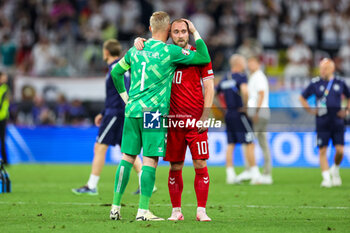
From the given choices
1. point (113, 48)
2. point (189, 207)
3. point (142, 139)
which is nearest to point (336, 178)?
point (189, 207)

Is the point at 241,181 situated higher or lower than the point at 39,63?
lower

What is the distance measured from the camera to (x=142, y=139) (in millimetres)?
7590

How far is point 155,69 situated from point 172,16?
Answer: 56.4 ft

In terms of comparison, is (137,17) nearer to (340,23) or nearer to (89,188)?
(340,23)

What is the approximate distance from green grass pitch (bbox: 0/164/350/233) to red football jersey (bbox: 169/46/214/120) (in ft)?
4.27

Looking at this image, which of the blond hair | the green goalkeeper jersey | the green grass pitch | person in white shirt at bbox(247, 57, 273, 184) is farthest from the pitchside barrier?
the blond hair

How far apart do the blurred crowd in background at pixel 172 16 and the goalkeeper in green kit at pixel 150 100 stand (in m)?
13.4

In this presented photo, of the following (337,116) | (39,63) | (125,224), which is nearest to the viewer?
(125,224)

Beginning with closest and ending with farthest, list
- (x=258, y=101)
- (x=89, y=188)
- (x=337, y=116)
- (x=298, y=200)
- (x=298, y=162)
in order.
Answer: (x=298, y=200) < (x=89, y=188) < (x=337, y=116) < (x=258, y=101) < (x=298, y=162)

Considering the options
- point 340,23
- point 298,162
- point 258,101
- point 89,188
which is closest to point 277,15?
point 340,23

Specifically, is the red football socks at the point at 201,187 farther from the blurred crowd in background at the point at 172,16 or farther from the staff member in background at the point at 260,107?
the blurred crowd in background at the point at 172,16

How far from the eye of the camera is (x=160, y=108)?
7605mm

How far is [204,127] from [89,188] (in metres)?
4.24

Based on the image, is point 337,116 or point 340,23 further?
point 340,23
